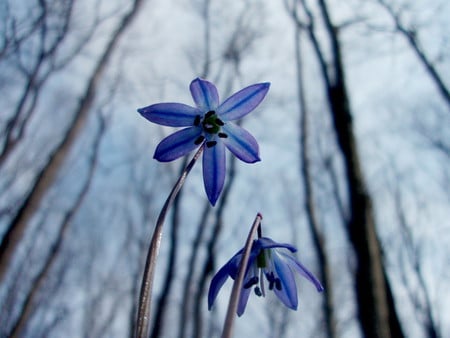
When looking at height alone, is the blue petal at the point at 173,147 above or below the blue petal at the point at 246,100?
below

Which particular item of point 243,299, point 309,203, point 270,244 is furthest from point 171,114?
point 309,203

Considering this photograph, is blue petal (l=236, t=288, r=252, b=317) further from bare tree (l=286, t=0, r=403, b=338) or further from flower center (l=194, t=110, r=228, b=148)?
bare tree (l=286, t=0, r=403, b=338)

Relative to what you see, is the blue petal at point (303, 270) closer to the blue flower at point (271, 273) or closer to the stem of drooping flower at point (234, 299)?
the blue flower at point (271, 273)

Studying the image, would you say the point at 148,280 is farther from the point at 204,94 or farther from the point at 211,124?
the point at 204,94

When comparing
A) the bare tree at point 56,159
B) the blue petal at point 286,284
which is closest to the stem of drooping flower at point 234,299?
the blue petal at point 286,284

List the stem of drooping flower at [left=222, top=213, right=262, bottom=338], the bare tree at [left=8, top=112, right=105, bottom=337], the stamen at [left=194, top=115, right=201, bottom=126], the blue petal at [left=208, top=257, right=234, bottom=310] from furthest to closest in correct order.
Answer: the bare tree at [left=8, top=112, right=105, bottom=337] < the stamen at [left=194, top=115, right=201, bottom=126] < the blue petal at [left=208, top=257, right=234, bottom=310] < the stem of drooping flower at [left=222, top=213, right=262, bottom=338]

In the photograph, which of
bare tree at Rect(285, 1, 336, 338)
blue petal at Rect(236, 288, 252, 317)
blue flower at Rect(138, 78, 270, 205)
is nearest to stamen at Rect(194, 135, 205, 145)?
blue flower at Rect(138, 78, 270, 205)

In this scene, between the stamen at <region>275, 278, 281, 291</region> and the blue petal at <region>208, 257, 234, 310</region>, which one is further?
the stamen at <region>275, 278, 281, 291</region>
